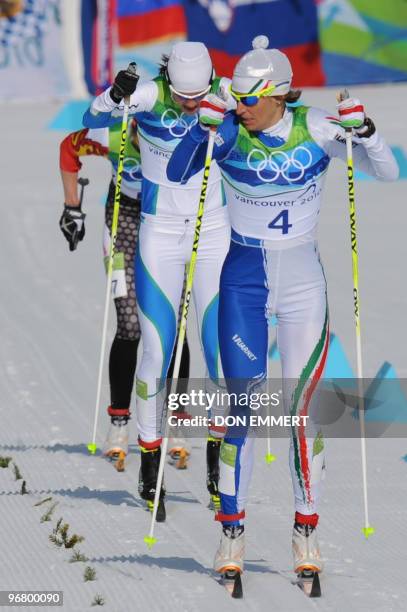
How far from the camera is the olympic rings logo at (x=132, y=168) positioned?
809 cm

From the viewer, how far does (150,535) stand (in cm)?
652

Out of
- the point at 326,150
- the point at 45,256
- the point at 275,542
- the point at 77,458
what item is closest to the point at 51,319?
the point at 45,256

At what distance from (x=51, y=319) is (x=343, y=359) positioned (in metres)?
2.56

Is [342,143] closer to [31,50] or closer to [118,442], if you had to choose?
[118,442]

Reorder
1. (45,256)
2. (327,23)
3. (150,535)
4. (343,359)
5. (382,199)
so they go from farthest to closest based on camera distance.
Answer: (327,23), (382,199), (45,256), (343,359), (150,535)

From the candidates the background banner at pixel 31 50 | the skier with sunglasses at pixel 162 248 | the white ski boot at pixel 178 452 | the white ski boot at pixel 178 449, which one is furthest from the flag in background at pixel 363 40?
the skier with sunglasses at pixel 162 248

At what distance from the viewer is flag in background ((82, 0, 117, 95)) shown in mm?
21438

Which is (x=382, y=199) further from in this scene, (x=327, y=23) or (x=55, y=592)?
(x=55, y=592)

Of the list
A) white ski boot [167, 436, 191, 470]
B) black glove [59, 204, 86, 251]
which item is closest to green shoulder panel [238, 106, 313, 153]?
black glove [59, 204, 86, 251]

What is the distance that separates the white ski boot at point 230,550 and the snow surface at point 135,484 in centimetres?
11

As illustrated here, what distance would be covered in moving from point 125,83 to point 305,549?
247 cm

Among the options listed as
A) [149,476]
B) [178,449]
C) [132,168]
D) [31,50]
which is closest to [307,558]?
[149,476]

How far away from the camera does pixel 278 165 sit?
605 cm

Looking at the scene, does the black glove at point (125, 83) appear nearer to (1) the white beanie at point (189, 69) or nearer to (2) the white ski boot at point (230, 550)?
(1) the white beanie at point (189, 69)
